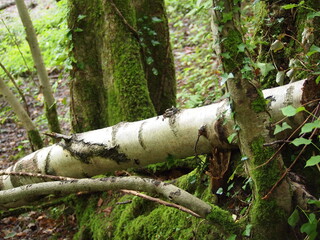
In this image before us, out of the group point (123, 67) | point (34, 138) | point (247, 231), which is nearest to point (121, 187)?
point (247, 231)

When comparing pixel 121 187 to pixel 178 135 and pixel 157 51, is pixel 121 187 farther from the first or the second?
pixel 157 51

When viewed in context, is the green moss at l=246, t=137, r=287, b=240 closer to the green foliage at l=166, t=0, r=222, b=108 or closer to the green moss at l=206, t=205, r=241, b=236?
the green moss at l=206, t=205, r=241, b=236

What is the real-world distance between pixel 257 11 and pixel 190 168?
156 cm

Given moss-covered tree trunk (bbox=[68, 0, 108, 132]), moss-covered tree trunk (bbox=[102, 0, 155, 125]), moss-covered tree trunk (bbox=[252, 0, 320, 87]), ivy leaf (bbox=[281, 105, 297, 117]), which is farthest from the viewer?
moss-covered tree trunk (bbox=[68, 0, 108, 132])

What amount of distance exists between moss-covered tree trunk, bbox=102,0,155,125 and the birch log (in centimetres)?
60

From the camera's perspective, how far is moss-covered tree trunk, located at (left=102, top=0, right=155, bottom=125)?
12.5 ft

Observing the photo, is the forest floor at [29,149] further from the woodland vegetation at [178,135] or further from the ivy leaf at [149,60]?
the ivy leaf at [149,60]

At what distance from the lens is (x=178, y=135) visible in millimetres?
2820

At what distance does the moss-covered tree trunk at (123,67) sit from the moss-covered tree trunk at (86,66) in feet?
0.53

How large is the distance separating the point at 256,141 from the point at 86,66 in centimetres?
252

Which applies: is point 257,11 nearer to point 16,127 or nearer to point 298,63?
point 298,63

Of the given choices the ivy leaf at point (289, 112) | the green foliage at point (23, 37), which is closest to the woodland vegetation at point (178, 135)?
the ivy leaf at point (289, 112)

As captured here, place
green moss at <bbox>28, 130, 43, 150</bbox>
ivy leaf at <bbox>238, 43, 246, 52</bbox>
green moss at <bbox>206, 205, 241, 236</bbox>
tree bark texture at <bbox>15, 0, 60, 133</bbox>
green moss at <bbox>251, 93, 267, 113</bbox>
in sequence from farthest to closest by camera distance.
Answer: green moss at <bbox>28, 130, 43, 150</bbox> < tree bark texture at <bbox>15, 0, 60, 133</bbox> < green moss at <bbox>206, 205, 241, 236</bbox> < green moss at <bbox>251, 93, 267, 113</bbox> < ivy leaf at <bbox>238, 43, 246, 52</bbox>

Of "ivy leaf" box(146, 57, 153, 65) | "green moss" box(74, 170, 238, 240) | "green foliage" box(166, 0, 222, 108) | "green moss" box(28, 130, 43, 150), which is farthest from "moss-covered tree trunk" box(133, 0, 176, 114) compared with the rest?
"green moss" box(28, 130, 43, 150)
